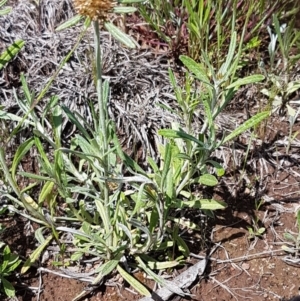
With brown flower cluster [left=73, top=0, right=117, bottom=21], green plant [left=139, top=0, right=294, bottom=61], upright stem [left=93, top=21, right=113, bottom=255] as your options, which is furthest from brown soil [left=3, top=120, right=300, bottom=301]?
brown flower cluster [left=73, top=0, right=117, bottom=21]

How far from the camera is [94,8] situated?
1.17 meters

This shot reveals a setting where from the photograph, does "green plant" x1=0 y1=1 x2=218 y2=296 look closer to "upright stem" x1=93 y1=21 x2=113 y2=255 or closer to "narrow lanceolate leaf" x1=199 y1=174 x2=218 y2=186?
"upright stem" x1=93 y1=21 x2=113 y2=255

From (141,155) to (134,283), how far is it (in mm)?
534

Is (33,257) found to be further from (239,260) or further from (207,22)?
(207,22)

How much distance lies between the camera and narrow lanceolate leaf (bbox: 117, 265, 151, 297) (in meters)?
1.82

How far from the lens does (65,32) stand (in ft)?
8.04

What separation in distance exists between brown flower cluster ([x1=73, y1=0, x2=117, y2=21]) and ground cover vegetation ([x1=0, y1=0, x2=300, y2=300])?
3 cm

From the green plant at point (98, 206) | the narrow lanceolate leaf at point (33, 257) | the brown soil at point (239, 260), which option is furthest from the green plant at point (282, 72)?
the narrow lanceolate leaf at point (33, 257)

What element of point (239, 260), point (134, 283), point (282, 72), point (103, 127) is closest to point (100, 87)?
point (103, 127)

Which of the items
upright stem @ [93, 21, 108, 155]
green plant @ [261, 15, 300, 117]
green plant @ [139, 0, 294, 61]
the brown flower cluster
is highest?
the brown flower cluster

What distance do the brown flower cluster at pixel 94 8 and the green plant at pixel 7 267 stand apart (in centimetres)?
92

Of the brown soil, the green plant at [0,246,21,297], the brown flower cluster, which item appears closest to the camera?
the brown flower cluster

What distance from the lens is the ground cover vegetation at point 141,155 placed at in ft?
5.35

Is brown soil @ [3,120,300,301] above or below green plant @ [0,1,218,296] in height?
below
